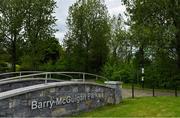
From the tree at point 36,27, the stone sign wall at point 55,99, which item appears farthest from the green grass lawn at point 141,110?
the tree at point 36,27

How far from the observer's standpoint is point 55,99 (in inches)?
563

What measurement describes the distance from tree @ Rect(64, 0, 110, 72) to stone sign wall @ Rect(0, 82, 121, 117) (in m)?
27.6

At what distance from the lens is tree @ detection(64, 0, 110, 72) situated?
44812 mm

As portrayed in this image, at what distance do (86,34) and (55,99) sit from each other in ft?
102

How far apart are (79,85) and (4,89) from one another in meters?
4.23

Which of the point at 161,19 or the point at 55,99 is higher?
the point at 161,19

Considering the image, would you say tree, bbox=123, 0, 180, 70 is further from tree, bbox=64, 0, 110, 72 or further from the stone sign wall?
tree, bbox=64, 0, 110, 72

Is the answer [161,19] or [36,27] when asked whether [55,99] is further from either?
[36,27]

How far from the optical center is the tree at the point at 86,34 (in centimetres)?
4481

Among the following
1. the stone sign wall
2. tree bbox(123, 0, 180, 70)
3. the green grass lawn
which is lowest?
the green grass lawn

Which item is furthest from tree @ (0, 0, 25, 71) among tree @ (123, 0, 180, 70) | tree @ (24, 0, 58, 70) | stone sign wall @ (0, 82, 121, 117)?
stone sign wall @ (0, 82, 121, 117)

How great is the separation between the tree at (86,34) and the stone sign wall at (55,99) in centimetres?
2756

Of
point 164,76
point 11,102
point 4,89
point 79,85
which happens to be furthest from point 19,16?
point 11,102

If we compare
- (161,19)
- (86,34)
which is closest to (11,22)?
(86,34)
